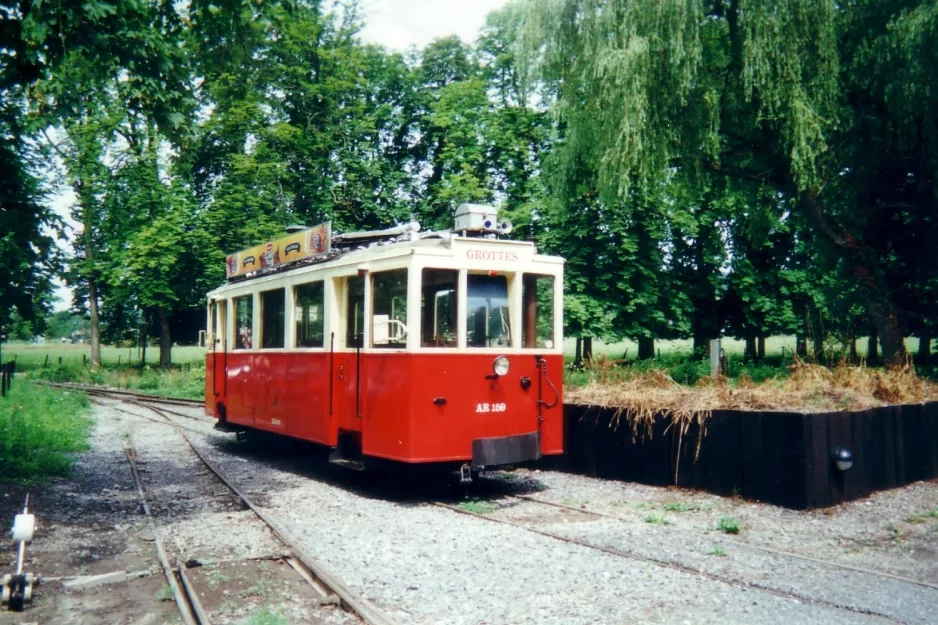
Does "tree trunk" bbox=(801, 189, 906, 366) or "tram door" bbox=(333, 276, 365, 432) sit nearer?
"tram door" bbox=(333, 276, 365, 432)

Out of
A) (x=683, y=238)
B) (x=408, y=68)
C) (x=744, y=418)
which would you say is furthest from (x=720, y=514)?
(x=408, y=68)

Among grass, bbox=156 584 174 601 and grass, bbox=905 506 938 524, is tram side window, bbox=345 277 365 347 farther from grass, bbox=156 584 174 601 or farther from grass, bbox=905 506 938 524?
grass, bbox=905 506 938 524

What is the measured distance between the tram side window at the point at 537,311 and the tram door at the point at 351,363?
78.1 inches

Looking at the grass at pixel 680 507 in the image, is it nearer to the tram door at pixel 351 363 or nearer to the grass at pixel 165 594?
the tram door at pixel 351 363

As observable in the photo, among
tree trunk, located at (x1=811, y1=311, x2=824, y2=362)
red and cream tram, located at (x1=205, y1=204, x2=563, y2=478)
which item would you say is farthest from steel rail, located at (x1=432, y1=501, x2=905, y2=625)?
tree trunk, located at (x1=811, y1=311, x2=824, y2=362)

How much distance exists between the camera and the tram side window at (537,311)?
9547mm

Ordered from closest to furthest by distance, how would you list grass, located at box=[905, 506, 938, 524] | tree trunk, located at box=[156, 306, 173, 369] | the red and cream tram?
grass, located at box=[905, 506, 938, 524], the red and cream tram, tree trunk, located at box=[156, 306, 173, 369]

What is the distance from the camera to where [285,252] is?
12.1 metres

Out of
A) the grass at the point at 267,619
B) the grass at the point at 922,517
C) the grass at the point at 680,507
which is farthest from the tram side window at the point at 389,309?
the grass at the point at 922,517

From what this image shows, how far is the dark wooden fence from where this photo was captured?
27.6 ft

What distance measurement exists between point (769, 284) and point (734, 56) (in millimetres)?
16191

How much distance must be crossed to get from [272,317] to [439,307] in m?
4.05

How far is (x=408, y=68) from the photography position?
3225 centimetres

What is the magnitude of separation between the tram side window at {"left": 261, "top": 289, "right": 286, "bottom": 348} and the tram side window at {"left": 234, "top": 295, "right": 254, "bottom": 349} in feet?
1.84
